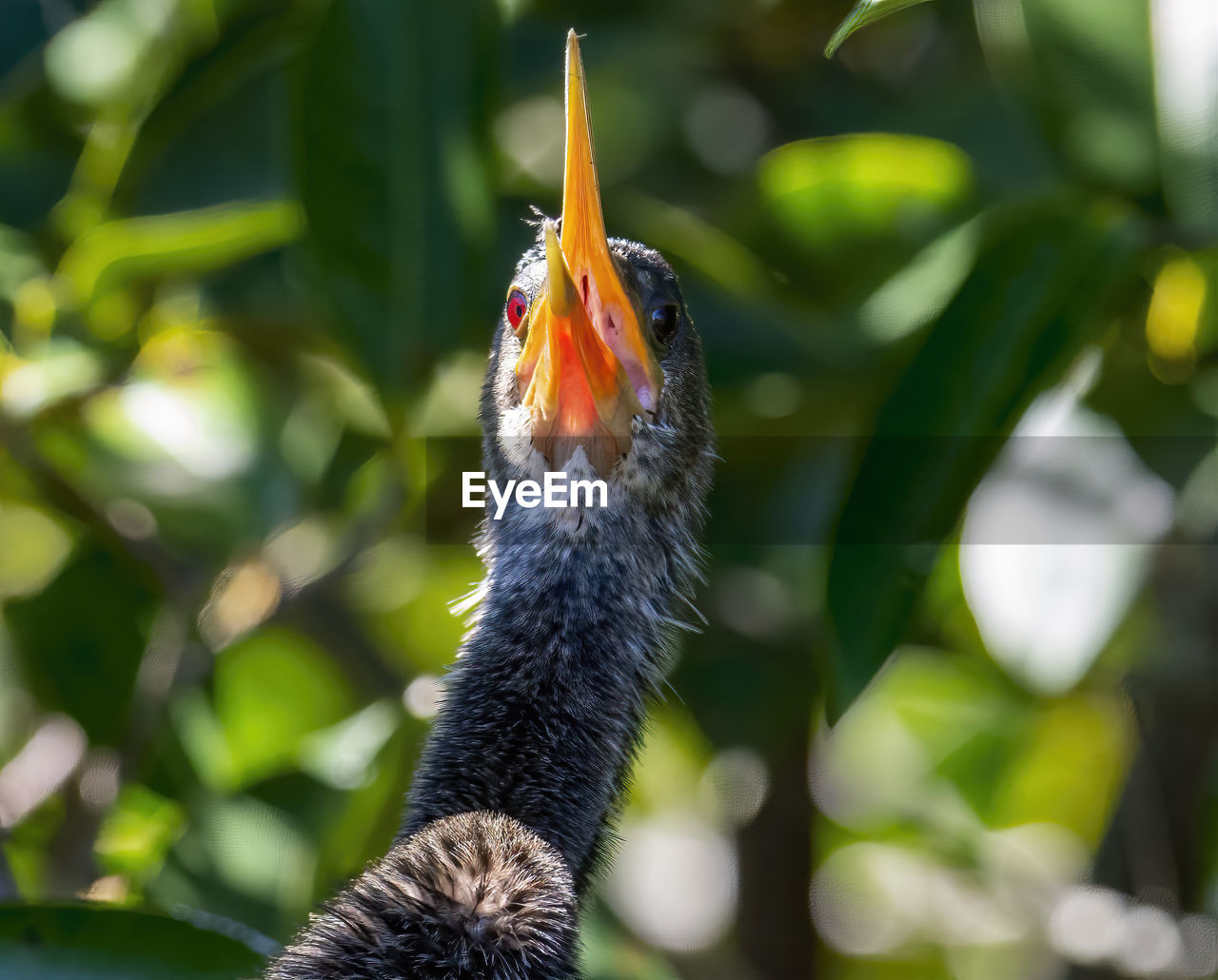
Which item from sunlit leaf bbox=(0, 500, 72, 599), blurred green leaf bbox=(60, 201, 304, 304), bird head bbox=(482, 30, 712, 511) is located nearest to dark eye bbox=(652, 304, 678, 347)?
bird head bbox=(482, 30, 712, 511)

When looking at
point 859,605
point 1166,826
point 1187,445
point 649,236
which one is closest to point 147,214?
point 649,236

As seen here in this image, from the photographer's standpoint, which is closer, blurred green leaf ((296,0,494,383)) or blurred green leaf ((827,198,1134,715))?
blurred green leaf ((827,198,1134,715))

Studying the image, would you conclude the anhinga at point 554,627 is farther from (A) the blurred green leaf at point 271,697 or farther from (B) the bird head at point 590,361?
(A) the blurred green leaf at point 271,697

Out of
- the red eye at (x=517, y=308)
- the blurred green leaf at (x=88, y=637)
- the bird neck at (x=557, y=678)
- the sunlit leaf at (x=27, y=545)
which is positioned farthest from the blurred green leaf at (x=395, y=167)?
the sunlit leaf at (x=27, y=545)

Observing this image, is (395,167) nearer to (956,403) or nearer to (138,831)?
(956,403)

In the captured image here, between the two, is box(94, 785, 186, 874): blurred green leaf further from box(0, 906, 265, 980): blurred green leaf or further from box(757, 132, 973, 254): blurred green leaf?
box(757, 132, 973, 254): blurred green leaf

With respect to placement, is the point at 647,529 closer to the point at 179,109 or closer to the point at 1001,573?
the point at 1001,573
